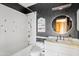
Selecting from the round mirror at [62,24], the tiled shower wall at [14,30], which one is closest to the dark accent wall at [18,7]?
the tiled shower wall at [14,30]

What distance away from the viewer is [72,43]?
3.52ft

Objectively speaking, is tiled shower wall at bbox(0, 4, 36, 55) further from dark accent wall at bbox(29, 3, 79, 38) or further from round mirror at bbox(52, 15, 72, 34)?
round mirror at bbox(52, 15, 72, 34)

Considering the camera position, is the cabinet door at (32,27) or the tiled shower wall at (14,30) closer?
the tiled shower wall at (14,30)

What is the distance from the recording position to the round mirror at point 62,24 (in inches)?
44.2

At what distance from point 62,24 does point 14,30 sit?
55 cm

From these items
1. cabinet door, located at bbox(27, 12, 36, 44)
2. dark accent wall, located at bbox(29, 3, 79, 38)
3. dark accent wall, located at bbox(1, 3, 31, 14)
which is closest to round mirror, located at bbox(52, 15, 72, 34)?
dark accent wall, located at bbox(29, 3, 79, 38)

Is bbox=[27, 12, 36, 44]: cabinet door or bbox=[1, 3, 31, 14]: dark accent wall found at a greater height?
bbox=[1, 3, 31, 14]: dark accent wall

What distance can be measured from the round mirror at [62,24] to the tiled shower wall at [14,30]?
0.25 meters

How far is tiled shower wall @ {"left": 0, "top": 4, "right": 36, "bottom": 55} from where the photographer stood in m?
1.01

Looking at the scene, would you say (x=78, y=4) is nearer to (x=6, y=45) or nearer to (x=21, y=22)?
(x=21, y=22)

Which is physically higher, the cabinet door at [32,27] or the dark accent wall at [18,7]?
the dark accent wall at [18,7]

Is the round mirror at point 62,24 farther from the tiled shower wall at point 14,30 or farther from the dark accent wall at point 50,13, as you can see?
the tiled shower wall at point 14,30

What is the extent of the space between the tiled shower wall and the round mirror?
25 centimetres

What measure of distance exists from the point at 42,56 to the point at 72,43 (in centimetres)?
36
